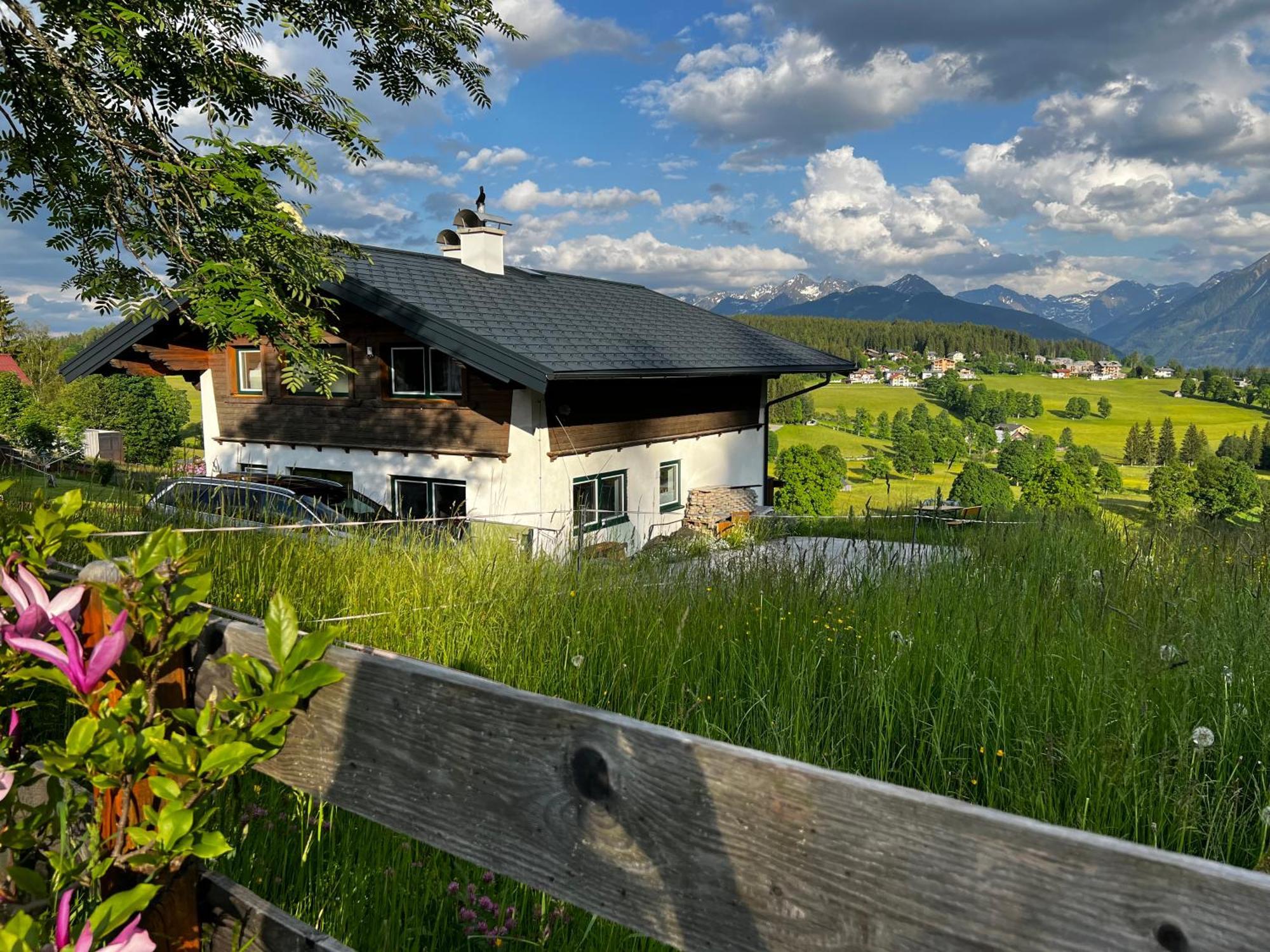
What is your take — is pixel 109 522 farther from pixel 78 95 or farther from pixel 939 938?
pixel 939 938

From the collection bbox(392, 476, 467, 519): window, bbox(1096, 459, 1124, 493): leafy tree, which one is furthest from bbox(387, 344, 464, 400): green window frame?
bbox(1096, 459, 1124, 493): leafy tree

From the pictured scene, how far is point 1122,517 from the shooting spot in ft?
29.0

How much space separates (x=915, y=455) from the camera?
409ft

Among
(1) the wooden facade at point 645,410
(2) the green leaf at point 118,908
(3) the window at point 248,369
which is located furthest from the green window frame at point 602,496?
(2) the green leaf at point 118,908

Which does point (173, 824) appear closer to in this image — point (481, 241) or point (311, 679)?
point (311, 679)

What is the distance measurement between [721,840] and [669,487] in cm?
2123

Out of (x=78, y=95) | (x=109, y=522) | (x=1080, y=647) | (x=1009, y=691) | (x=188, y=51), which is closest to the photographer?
(x=1009, y=691)

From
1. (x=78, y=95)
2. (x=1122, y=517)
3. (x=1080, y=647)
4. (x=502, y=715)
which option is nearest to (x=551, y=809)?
(x=502, y=715)

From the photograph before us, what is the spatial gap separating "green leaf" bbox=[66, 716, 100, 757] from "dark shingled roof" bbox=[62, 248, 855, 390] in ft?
46.0

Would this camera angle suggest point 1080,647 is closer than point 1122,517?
Yes

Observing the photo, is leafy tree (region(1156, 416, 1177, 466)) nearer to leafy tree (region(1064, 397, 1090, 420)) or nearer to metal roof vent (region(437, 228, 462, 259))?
leafy tree (region(1064, 397, 1090, 420))

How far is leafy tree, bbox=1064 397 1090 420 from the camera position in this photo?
158m

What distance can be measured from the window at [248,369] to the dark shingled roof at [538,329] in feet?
6.71

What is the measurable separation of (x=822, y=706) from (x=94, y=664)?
279 centimetres
